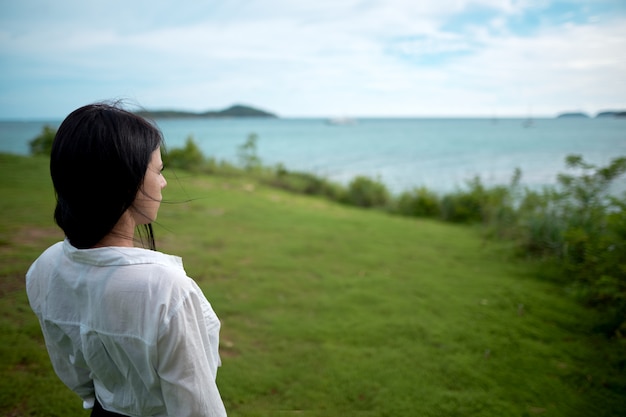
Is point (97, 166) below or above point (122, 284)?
→ above

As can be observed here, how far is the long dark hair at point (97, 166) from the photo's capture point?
0.96 metres

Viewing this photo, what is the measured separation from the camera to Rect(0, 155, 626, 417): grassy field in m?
2.68

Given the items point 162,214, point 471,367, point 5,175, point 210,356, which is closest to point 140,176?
point 210,356

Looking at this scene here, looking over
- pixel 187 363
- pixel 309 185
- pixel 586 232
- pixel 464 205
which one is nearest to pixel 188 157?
pixel 309 185

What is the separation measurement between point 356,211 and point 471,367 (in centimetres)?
636

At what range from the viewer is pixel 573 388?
2.89 m

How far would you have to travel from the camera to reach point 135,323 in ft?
3.17

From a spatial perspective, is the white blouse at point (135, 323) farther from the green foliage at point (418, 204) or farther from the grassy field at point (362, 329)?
the green foliage at point (418, 204)

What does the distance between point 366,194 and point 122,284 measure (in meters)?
9.85

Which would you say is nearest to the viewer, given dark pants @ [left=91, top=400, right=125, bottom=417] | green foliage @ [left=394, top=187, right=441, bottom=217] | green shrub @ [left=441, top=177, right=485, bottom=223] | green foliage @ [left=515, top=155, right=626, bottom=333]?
dark pants @ [left=91, top=400, right=125, bottom=417]

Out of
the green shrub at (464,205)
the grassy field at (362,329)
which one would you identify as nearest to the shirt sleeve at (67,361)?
the grassy field at (362,329)

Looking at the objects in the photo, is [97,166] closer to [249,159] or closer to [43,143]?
[249,159]

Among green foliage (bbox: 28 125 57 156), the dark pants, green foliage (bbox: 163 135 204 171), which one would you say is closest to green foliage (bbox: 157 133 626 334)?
the dark pants

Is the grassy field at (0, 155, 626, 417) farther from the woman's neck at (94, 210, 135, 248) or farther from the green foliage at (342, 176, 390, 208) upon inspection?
the green foliage at (342, 176, 390, 208)
